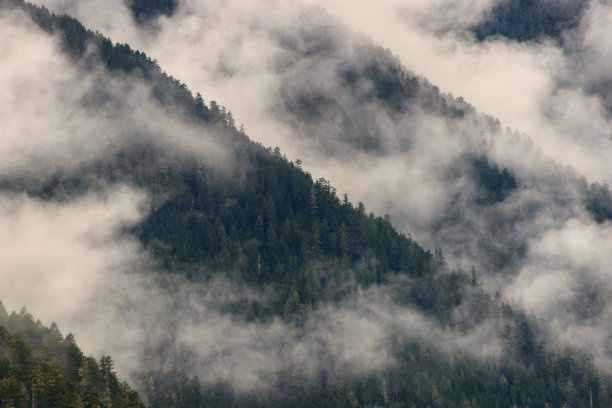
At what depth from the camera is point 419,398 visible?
192875 millimetres

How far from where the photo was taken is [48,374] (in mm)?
115812

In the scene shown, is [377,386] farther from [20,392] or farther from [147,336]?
[20,392]

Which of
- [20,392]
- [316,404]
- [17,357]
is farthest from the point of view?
[316,404]

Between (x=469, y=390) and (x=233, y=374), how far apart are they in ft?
185

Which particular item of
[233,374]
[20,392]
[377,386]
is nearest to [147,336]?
[233,374]

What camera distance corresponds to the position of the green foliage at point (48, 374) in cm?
11300

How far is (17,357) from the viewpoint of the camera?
12662cm

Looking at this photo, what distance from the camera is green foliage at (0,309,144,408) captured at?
371 feet

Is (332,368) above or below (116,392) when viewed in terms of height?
above

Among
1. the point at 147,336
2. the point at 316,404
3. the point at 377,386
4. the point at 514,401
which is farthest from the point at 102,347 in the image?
the point at 514,401

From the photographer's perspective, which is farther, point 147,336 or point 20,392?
point 147,336

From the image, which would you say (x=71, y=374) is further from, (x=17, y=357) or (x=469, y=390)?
(x=469, y=390)

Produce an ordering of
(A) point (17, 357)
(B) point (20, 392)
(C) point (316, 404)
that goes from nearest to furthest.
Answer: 1. (B) point (20, 392)
2. (A) point (17, 357)
3. (C) point (316, 404)

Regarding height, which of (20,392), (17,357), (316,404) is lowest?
(20,392)
